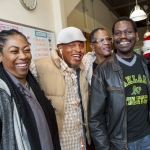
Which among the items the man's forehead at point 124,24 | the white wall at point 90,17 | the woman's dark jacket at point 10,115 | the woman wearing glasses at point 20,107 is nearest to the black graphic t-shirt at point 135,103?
the man's forehead at point 124,24

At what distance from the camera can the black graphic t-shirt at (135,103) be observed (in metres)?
1.21

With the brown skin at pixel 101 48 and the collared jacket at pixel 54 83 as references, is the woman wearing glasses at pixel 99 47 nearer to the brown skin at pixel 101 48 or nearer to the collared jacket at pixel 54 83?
the brown skin at pixel 101 48

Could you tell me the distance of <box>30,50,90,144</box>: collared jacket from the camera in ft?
4.12

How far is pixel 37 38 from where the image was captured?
2.32m

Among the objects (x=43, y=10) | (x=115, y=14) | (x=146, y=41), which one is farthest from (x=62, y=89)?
(x=115, y=14)

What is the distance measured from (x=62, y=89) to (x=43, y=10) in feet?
5.50

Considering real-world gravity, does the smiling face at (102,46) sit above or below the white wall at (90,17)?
below

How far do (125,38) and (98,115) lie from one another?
613mm

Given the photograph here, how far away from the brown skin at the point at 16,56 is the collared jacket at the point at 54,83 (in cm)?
33

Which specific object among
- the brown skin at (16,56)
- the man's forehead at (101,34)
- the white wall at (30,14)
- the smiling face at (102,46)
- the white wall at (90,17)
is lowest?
the brown skin at (16,56)

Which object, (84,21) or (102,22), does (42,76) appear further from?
(102,22)

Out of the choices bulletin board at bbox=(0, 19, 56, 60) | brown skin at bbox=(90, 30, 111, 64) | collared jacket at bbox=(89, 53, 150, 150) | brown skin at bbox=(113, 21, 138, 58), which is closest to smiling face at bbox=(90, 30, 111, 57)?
brown skin at bbox=(90, 30, 111, 64)

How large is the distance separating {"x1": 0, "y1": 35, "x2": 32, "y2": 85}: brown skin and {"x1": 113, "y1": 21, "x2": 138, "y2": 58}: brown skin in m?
0.70

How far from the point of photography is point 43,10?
2518 millimetres
